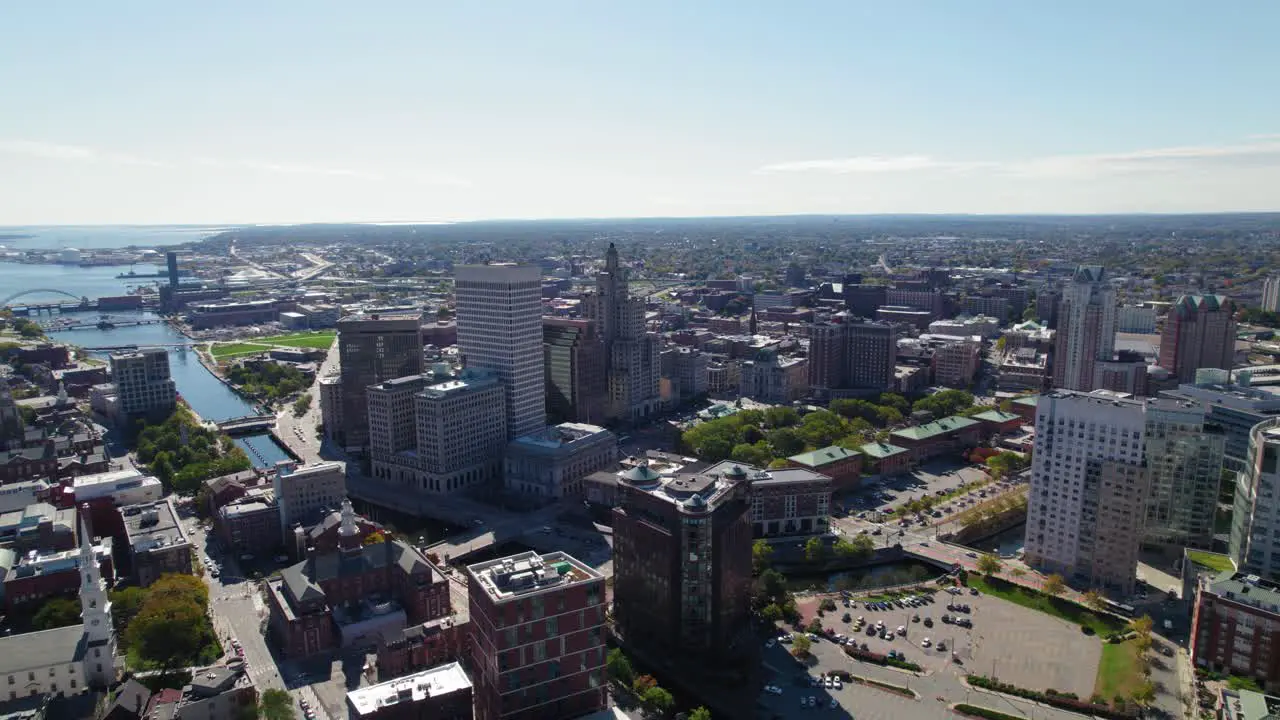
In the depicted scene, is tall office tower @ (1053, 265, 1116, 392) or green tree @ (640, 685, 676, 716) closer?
green tree @ (640, 685, 676, 716)

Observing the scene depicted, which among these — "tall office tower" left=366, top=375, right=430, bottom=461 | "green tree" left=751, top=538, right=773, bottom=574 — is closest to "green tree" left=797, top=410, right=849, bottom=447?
"green tree" left=751, top=538, right=773, bottom=574

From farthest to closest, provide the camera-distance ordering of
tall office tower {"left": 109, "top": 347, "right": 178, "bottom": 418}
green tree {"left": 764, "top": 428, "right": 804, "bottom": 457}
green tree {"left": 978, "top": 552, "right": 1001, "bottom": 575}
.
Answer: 1. tall office tower {"left": 109, "top": 347, "right": 178, "bottom": 418}
2. green tree {"left": 764, "top": 428, "right": 804, "bottom": 457}
3. green tree {"left": 978, "top": 552, "right": 1001, "bottom": 575}

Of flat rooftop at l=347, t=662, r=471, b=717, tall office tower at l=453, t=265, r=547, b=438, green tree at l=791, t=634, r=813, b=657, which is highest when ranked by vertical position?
tall office tower at l=453, t=265, r=547, b=438

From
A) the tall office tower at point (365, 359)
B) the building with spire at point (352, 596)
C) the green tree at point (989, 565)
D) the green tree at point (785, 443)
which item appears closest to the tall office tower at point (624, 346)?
the green tree at point (785, 443)

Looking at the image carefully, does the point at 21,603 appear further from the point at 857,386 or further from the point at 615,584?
the point at 857,386

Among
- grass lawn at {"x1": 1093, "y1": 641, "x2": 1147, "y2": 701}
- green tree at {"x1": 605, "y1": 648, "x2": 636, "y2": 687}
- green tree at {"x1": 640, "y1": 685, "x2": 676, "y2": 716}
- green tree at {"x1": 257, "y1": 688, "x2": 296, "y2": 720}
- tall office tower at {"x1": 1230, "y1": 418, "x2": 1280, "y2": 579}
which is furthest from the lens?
tall office tower at {"x1": 1230, "y1": 418, "x2": 1280, "y2": 579}

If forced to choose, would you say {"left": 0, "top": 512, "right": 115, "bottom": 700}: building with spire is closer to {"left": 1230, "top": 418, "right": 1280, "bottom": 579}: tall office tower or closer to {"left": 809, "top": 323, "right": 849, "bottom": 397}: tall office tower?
{"left": 1230, "top": 418, "right": 1280, "bottom": 579}: tall office tower

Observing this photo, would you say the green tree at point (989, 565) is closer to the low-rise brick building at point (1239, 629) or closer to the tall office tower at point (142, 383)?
the low-rise brick building at point (1239, 629)
